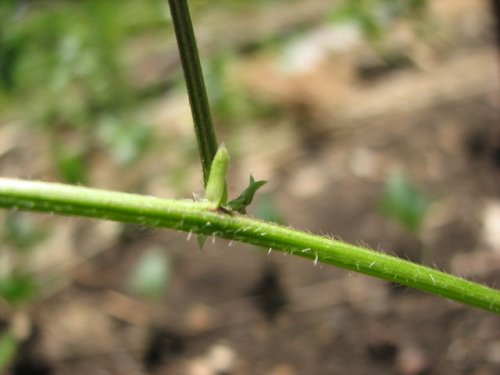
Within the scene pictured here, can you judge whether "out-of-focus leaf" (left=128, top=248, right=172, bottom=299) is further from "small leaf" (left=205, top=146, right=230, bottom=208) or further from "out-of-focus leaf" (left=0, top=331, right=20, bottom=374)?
"small leaf" (left=205, top=146, right=230, bottom=208)

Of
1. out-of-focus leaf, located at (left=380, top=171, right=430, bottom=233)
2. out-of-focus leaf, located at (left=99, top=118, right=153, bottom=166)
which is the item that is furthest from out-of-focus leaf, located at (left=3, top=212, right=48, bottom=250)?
out-of-focus leaf, located at (left=380, top=171, right=430, bottom=233)

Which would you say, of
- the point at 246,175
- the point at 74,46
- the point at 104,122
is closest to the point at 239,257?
the point at 246,175

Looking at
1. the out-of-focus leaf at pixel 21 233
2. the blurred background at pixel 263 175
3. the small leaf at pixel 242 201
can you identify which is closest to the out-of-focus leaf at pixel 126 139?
the blurred background at pixel 263 175

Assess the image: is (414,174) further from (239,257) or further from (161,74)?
(161,74)

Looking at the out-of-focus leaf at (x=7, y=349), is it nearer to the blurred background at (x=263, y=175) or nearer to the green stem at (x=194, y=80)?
the blurred background at (x=263, y=175)

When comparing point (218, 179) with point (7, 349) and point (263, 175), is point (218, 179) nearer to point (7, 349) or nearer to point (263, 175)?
point (7, 349)

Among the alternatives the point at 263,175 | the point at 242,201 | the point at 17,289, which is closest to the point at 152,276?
the point at 17,289
